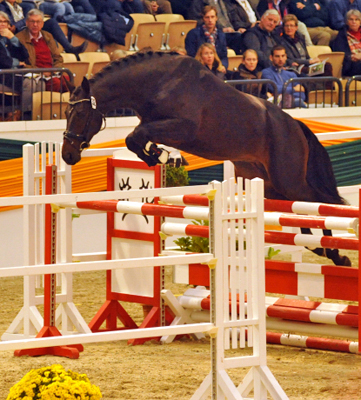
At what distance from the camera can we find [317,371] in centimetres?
392

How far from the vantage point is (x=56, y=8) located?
8.38 meters

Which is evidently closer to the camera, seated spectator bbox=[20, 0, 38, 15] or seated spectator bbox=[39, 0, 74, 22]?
seated spectator bbox=[20, 0, 38, 15]

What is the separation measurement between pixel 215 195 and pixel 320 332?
1664 mm

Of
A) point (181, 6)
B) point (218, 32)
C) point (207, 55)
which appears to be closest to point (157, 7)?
point (181, 6)

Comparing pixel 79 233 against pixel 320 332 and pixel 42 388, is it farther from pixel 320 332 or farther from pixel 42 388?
pixel 42 388

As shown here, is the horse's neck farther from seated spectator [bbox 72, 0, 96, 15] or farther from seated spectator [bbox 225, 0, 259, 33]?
seated spectator [bbox 225, 0, 259, 33]

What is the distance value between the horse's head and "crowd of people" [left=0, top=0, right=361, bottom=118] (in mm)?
2599

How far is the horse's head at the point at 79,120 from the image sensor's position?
4.63 meters

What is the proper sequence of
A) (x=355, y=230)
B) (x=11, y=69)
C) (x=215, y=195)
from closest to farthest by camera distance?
(x=215, y=195) < (x=355, y=230) < (x=11, y=69)

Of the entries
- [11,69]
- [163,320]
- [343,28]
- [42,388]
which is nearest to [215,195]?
[42,388]

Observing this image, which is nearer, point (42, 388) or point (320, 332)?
point (42, 388)

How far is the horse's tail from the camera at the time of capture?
543cm

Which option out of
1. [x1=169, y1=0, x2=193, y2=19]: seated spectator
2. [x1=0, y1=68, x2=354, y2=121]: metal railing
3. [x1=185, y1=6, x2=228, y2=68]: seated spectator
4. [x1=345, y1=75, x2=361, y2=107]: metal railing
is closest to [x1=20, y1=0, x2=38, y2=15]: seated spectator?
[x1=0, y1=68, x2=354, y2=121]: metal railing

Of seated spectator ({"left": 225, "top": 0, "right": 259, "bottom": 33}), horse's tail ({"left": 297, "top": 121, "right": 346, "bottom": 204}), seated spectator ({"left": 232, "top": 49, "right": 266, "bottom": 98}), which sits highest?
seated spectator ({"left": 225, "top": 0, "right": 259, "bottom": 33})
